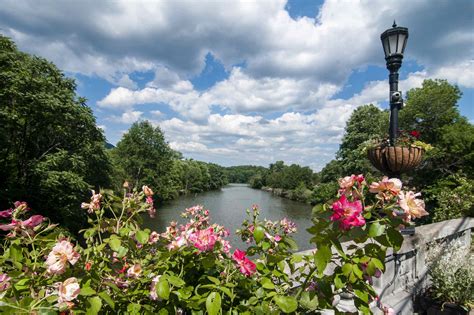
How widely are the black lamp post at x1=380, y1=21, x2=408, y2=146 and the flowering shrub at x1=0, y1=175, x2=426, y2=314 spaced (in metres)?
2.76

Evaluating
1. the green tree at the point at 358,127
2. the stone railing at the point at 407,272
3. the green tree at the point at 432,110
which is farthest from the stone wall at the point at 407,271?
the green tree at the point at 358,127

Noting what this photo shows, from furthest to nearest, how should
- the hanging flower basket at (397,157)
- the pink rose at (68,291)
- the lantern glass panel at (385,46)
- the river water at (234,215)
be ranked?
the river water at (234,215) → the lantern glass panel at (385,46) → the hanging flower basket at (397,157) → the pink rose at (68,291)

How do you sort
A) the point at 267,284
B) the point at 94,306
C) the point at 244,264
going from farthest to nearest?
the point at 244,264, the point at 267,284, the point at 94,306

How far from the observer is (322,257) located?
0.87 metres

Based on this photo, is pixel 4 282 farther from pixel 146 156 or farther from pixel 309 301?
pixel 146 156

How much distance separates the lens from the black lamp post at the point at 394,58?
11.2ft

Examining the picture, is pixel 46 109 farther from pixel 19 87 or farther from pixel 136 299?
pixel 136 299

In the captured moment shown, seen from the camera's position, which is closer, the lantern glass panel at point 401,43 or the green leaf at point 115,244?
the green leaf at point 115,244

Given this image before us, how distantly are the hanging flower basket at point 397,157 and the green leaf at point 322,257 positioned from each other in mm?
2747

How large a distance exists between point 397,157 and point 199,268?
113 inches

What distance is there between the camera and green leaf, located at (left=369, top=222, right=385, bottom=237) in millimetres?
869

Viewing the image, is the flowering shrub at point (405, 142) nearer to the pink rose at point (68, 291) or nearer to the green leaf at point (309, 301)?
the green leaf at point (309, 301)

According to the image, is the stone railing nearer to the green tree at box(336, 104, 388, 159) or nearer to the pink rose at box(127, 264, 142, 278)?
the pink rose at box(127, 264, 142, 278)

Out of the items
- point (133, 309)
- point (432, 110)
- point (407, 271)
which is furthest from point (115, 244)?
point (432, 110)
